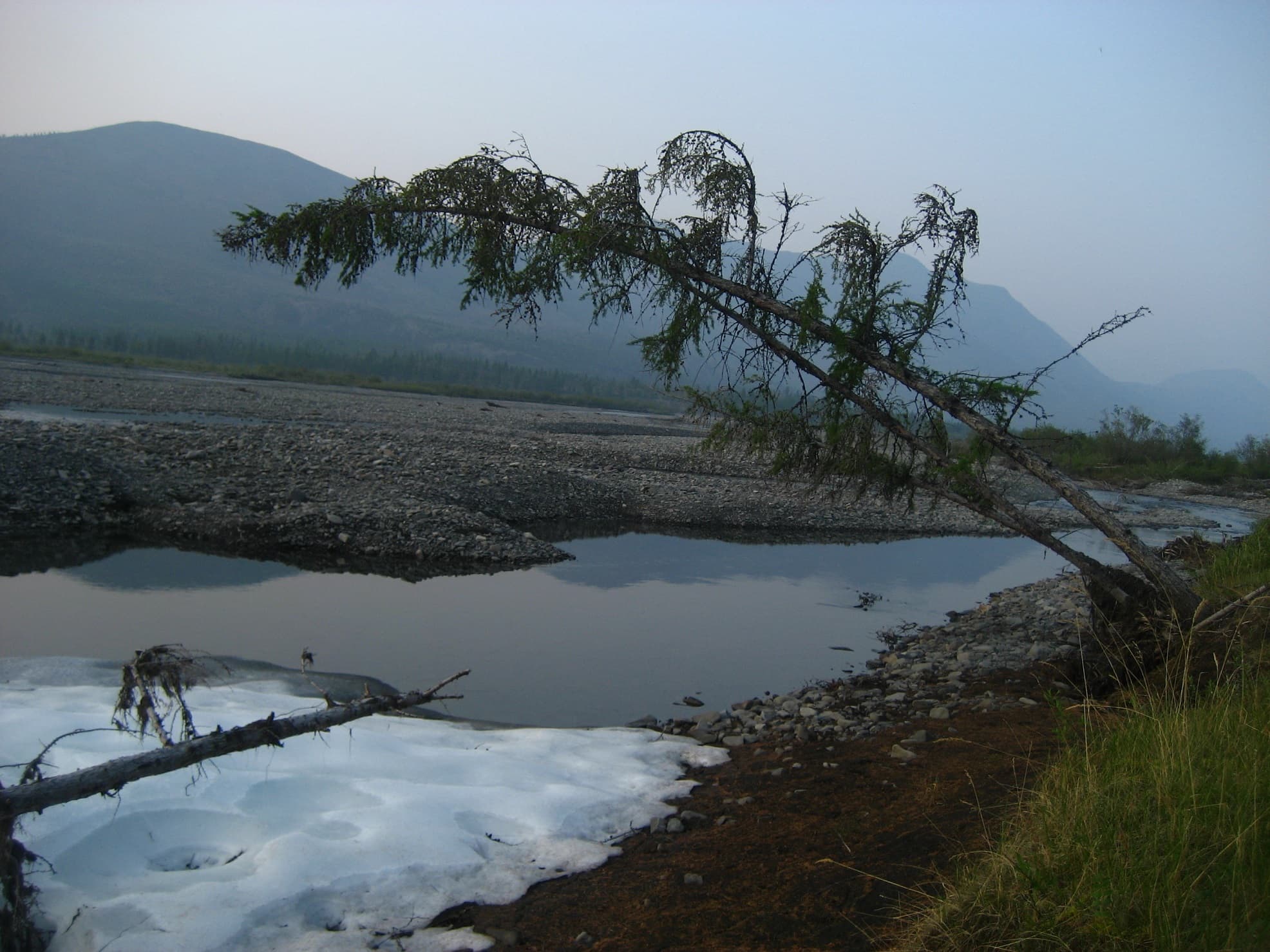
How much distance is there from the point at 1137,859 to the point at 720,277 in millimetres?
7637

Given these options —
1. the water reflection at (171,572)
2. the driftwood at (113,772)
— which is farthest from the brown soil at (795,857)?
the water reflection at (171,572)

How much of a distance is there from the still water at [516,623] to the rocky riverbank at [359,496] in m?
0.91

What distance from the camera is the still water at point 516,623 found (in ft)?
28.6

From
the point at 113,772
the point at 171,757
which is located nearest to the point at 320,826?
the point at 171,757

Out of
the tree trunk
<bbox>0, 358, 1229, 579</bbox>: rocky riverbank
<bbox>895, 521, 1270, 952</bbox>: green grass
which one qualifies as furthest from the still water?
<bbox>895, 521, 1270, 952</bbox>: green grass

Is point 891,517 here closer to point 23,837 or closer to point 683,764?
point 683,764

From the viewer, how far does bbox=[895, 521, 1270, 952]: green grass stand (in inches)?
117

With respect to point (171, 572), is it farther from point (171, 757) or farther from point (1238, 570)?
point (1238, 570)

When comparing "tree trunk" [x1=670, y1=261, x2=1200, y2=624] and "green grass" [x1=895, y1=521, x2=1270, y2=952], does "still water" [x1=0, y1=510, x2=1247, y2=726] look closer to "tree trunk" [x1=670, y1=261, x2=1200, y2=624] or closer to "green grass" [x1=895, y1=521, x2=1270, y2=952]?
"tree trunk" [x1=670, y1=261, x2=1200, y2=624]

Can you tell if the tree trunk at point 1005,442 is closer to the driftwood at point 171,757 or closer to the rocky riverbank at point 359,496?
the rocky riverbank at point 359,496

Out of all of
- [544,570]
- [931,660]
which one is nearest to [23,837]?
[931,660]

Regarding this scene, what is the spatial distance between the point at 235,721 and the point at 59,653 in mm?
3126

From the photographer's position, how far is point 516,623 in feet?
35.1

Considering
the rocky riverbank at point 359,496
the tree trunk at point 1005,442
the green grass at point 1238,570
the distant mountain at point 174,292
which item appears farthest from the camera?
the distant mountain at point 174,292
